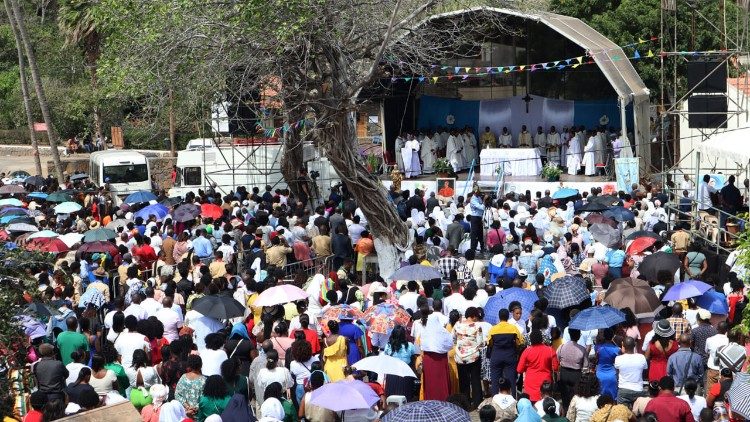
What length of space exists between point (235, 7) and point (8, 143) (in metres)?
31.3

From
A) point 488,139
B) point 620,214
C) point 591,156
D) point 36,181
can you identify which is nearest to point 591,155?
point 591,156

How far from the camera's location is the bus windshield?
30981 mm

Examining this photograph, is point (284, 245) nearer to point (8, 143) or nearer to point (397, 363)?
point (397, 363)

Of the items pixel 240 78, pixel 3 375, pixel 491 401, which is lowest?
pixel 491 401

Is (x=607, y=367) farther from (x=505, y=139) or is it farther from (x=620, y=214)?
(x=505, y=139)

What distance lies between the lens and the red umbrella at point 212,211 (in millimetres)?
21406

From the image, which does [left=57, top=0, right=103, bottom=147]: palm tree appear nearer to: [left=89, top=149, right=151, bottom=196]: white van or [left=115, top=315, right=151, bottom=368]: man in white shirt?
[left=89, top=149, right=151, bottom=196]: white van

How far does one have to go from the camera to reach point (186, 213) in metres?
20.9

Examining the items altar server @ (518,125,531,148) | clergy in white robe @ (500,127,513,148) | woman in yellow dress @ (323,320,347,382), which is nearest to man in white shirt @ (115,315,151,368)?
woman in yellow dress @ (323,320,347,382)

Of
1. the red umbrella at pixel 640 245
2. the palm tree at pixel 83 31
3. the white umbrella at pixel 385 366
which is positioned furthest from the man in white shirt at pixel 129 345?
the palm tree at pixel 83 31

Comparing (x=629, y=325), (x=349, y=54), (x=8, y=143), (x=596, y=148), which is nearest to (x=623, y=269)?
(x=629, y=325)

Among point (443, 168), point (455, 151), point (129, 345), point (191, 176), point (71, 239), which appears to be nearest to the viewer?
point (129, 345)

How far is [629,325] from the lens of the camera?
12.9 metres

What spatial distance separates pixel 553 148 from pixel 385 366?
831 inches
